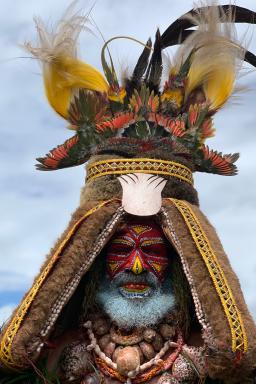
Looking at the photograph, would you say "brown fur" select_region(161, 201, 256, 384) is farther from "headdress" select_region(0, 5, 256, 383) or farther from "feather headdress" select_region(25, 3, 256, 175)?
"feather headdress" select_region(25, 3, 256, 175)

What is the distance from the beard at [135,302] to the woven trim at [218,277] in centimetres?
40

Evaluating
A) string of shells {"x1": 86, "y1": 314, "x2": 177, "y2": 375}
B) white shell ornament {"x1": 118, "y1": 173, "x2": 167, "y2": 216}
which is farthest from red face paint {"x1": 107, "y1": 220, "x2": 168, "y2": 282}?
string of shells {"x1": 86, "y1": 314, "x2": 177, "y2": 375}

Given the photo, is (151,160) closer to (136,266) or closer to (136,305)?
(136,266)

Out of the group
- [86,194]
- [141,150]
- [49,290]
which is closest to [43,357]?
[49,290]

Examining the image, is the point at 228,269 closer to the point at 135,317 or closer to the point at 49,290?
the point at 135,317

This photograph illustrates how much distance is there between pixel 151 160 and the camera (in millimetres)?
4516

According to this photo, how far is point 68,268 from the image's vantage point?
4242 millimetres

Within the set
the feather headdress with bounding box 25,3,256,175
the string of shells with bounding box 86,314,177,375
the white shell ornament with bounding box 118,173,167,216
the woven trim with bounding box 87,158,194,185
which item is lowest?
the string of shells with bounding box 86,314,177,375

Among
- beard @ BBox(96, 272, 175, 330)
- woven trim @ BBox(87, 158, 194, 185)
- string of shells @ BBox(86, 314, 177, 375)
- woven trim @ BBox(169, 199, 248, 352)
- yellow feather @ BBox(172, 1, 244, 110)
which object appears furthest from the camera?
yellow feather @ BBox(172, 1, 244, 110)

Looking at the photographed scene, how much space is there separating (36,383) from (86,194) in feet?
3.87

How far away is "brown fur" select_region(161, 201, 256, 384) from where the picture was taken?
12.7 feet

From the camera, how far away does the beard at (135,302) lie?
14.4 feet

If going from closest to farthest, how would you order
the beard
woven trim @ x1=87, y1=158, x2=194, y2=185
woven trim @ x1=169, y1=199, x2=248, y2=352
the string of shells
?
woven trim @ x1=169, y1=199, x2=248, y2=352, the string of shells, the beard, woven trim @ x1=87, y1=158, x2=194, y2=185

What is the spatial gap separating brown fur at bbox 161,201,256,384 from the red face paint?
20cm
